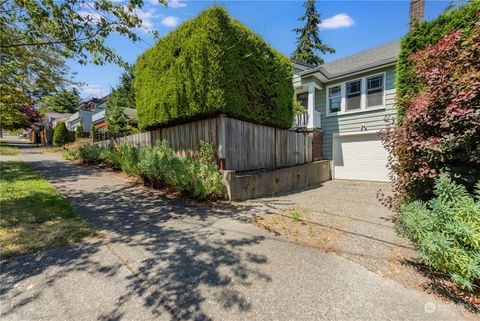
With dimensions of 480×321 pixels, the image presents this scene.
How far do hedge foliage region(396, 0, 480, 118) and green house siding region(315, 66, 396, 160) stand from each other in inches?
Result: 103

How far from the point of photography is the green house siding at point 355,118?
31.1 ft

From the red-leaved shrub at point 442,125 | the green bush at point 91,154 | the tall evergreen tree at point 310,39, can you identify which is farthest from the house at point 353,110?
the tall evergreen tree at point 310,39

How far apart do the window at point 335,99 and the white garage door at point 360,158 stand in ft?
4.90

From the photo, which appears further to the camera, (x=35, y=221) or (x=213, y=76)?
(x=213, y=76)

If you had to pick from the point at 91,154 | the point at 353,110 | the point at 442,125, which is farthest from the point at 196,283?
the point at 91,154

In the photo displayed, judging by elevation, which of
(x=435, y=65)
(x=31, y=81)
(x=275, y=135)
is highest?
(x=31, y=81)

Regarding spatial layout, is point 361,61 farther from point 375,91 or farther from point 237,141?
point 237,141

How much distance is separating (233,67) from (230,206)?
392 centimetres

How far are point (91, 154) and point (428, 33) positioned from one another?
46.1ft

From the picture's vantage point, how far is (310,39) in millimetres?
24000

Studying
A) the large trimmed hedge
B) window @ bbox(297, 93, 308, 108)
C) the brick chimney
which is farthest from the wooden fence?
the brick chimney

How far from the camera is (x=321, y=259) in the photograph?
10.7 feet

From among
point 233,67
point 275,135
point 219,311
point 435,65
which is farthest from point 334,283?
point 275,135

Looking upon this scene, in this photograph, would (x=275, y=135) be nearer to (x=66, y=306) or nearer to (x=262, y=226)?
(x=262, y=226)
